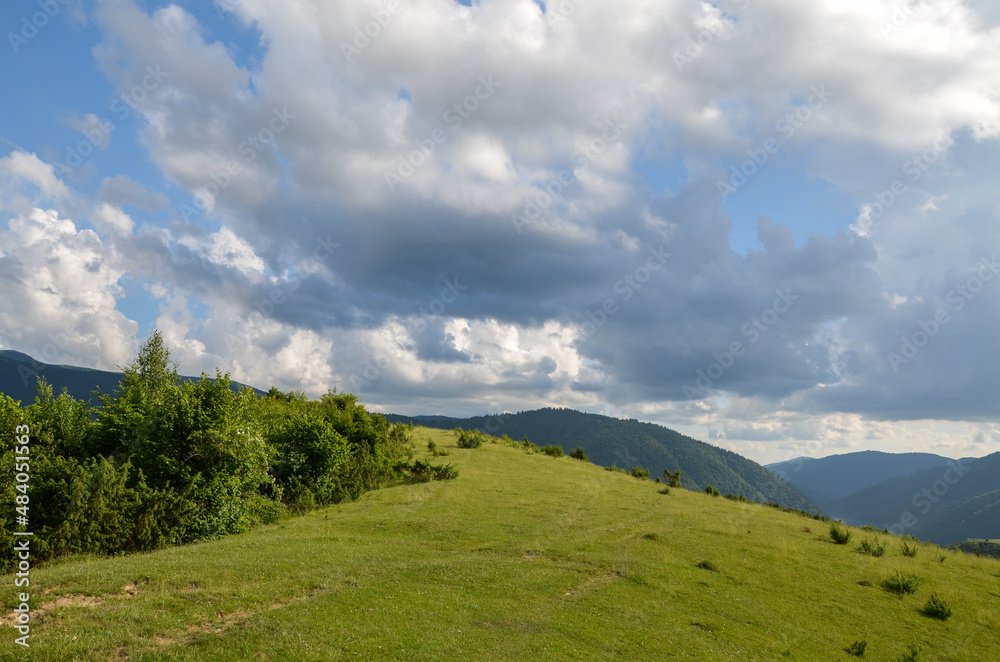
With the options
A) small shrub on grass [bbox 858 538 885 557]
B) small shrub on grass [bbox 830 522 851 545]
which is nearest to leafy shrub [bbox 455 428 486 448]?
small shrub on grass [bbox 830 522 851 545]

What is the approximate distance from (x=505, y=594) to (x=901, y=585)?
1919 centimetres

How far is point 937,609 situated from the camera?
2105 cm

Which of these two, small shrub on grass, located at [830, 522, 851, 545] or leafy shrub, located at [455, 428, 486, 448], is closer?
small shrub on grass, located at [830, 522, 851, 545]

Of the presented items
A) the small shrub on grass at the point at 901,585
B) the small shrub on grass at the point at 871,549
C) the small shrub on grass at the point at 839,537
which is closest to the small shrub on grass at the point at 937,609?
the small shrub on grass at the point at 901,585

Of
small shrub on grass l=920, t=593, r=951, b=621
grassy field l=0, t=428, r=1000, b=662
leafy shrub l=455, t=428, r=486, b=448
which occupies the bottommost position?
small shrub on grass l=920, t=593, r=951, b=621

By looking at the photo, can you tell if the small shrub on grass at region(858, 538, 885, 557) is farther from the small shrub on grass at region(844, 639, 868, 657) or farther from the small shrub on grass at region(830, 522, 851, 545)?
the small shrub on grass at region(844, 639, 868, 657)

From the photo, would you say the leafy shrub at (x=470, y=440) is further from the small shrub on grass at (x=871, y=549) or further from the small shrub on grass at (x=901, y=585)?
the small shrub on grass at (x=901, y=585)

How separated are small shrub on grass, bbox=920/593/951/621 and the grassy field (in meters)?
0.31

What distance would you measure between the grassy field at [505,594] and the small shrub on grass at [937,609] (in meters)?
0.31

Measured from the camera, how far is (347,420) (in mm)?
45906

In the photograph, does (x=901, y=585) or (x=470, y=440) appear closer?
(x=901, y=585)

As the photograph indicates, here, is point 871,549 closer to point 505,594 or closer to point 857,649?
point 857,649

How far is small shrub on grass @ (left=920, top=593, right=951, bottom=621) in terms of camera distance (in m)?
20.9

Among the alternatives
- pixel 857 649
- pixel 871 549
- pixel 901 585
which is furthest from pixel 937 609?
pixel 871 549
